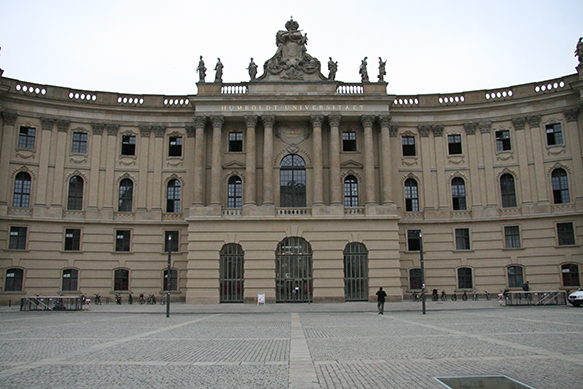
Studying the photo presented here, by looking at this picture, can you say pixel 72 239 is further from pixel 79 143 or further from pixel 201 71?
pixel 201 71

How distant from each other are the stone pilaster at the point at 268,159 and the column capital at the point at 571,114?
27722 mm

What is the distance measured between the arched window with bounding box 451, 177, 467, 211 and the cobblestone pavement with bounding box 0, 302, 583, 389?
1027 inches

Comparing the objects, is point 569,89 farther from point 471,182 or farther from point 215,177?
point 215,177

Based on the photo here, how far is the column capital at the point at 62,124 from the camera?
154 feet

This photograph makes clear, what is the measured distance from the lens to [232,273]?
144 ft

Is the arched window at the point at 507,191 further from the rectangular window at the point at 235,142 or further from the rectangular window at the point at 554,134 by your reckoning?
the rectangular window at the point at 235,142

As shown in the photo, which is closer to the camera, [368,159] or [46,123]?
[368,159]

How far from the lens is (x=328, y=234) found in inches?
1735

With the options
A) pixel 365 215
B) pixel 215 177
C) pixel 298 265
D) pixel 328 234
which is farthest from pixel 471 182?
pixel 215 177

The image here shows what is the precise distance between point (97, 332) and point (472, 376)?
16045mm

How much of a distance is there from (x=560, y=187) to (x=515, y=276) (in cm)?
941

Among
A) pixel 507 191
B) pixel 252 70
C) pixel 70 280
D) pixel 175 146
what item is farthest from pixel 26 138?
pixel 507 191

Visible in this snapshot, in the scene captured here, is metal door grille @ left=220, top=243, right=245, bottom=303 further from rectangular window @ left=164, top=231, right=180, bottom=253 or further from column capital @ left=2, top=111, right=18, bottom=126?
column capital @ left=2, top=111, right=18, bottom=126

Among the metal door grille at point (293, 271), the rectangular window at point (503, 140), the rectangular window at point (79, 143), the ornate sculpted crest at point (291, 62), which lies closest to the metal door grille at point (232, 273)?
the metal door grille at point (293, 271)
